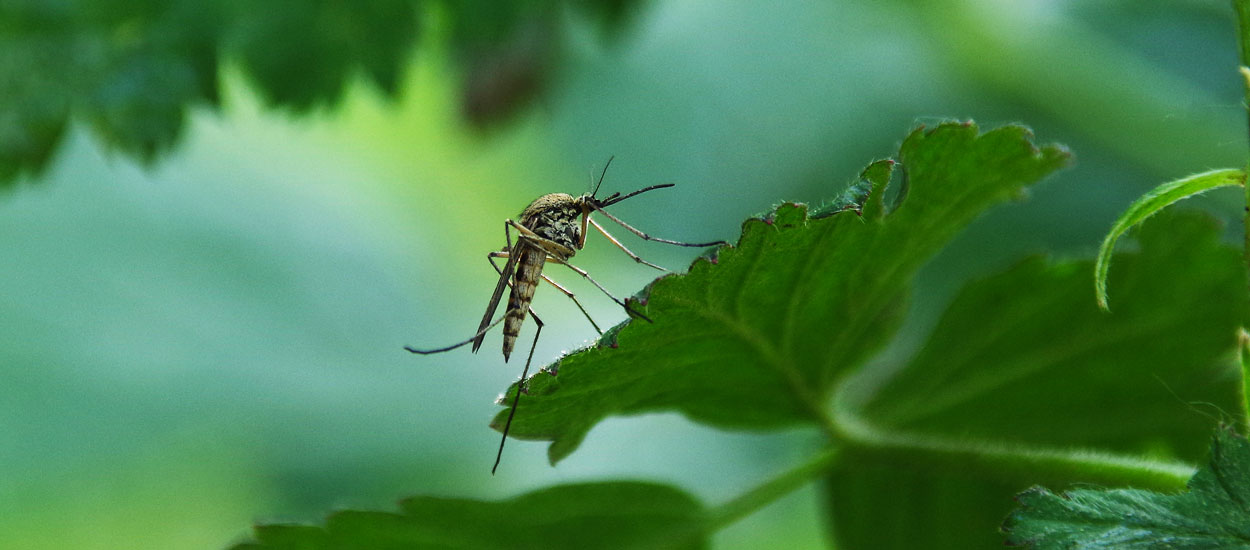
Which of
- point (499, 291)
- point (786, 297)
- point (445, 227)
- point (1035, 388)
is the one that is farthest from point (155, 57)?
point (445, 227)

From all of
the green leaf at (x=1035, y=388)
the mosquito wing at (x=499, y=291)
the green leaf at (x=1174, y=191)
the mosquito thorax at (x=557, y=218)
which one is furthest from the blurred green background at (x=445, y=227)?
the green leaf at (x=1174, y=191)

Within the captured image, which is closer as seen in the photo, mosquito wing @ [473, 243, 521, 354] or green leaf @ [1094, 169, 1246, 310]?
green leaf @ [1094, 169, 1246, 310]

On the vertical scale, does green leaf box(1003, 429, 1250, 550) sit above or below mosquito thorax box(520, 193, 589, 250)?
below

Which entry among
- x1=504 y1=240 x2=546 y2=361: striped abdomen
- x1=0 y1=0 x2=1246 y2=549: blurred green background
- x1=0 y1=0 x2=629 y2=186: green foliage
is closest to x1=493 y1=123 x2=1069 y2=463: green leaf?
x1=504 y1=240 x2=546 y2=361: striped abdomen

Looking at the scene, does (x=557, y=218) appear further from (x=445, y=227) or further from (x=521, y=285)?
(x=445, y=227)

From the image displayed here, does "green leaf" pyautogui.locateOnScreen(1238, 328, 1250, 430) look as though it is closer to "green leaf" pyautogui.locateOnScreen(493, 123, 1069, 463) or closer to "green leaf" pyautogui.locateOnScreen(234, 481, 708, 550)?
"green leaf" pyautogui.locateOnScreen(493, 123, 1069, 463)

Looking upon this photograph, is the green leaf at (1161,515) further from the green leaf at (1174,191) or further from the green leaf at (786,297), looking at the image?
the green leaf at (786,297)

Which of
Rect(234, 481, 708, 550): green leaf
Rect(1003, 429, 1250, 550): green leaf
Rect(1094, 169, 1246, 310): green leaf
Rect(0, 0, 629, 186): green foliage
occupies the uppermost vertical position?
Rect(0, 0, 629, 186): green foliage
